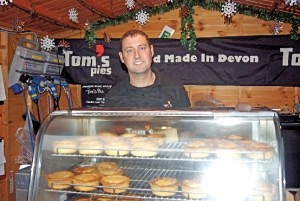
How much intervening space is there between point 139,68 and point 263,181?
1305 mm

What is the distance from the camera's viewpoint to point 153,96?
3061 millimetres

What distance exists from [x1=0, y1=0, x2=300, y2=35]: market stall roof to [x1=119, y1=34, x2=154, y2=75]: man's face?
213 centimetres

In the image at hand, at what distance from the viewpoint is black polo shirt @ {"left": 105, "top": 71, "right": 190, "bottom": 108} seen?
3.04 m

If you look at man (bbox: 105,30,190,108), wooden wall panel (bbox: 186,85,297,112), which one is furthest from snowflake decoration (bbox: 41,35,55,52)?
man (bbox: 105,30,190,108)

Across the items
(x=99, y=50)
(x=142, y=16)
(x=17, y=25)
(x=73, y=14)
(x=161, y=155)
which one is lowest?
(x=161, y=155)

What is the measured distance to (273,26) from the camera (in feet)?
20.3

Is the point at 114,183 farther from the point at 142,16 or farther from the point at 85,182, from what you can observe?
the point at 142,16

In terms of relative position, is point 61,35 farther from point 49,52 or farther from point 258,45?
point 258,45

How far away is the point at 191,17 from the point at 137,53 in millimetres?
3747

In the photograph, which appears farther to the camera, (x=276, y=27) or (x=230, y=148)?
(x=276, y=27)

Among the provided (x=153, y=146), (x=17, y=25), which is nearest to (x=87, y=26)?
(x=17, y=25)

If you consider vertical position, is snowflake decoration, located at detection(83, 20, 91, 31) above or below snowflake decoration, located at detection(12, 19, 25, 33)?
above

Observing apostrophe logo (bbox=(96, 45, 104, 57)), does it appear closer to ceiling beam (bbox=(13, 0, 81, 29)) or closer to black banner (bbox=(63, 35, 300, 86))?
black banner (bbox=(63, 35, 300, 86))

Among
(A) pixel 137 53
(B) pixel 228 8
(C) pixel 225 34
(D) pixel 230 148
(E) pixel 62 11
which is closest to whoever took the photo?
(D) pixel 230 148
